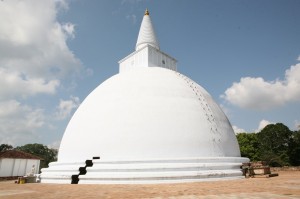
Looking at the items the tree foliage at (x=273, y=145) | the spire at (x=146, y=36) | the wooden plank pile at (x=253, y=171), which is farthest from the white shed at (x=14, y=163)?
the tree foliage at (x=273, y=145)

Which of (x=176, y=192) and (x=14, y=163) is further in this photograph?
(x=14, y=163)

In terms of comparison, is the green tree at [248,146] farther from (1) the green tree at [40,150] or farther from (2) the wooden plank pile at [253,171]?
(1) the green tree at [40,150]

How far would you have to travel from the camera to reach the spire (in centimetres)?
2095

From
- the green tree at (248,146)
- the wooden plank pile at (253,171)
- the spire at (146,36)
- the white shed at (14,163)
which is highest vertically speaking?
the spire at (146,36)

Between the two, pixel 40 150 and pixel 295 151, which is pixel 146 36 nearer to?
pixel 295 151

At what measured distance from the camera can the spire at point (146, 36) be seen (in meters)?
21.0

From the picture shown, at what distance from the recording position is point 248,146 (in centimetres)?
4062

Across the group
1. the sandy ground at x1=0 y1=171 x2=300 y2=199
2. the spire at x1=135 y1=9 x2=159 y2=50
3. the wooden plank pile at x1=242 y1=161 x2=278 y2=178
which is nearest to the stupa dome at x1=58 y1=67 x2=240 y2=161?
the wooden plank pile at x1=242 y1=161 x2=278 y2=178

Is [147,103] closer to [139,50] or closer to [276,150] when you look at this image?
[139,50]

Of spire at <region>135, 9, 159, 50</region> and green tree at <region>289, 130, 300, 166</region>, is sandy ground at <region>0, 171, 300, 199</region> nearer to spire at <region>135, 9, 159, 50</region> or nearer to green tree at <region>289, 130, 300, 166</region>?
spire at <region>135, 9, 159, 50</region>

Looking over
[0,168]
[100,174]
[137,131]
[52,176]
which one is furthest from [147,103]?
[0,168]

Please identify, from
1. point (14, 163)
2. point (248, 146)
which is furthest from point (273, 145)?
point (14, 163)

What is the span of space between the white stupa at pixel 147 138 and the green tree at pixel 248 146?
27.4 m

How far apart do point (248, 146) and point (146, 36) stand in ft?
93.4
